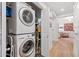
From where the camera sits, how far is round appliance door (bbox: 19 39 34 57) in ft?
4.59

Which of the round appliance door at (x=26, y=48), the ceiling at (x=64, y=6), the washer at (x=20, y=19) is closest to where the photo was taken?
the ceiling at (x=64, y=6)

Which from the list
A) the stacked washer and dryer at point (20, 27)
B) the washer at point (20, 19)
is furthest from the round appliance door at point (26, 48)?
the washer at point (20, 19)

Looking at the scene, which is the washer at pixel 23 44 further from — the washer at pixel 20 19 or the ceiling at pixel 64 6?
the ceiling at pixel 64 6

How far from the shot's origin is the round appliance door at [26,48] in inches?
55.1

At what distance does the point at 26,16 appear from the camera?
1.45 m

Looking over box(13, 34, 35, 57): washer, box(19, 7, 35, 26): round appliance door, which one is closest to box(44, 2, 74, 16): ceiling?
box(19, 7, 35, 26): round appliance door

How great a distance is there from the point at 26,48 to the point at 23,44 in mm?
140

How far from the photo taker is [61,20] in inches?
57.1

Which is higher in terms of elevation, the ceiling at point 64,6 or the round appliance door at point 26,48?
the ceiling at point 64,6

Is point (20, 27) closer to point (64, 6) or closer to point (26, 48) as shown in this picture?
point (26, 48)

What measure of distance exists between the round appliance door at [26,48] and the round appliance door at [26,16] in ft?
0.87

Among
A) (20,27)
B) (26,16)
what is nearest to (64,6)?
(26,16)

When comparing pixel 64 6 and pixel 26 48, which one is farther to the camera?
pixel 26 48

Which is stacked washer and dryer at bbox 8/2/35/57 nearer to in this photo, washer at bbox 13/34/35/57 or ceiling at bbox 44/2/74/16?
washer at bbox 13/34/35/57
